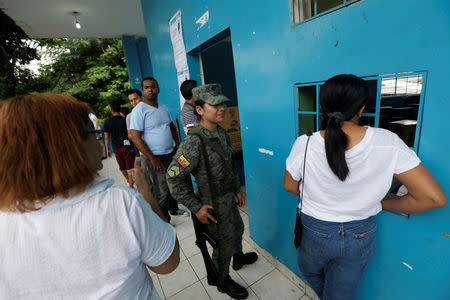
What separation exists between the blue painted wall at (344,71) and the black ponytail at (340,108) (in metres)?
0.33

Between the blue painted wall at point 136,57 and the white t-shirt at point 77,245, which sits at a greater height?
the blue painted wall at point 136,57

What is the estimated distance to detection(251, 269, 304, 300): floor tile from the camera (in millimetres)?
1700

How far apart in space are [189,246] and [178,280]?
47cm

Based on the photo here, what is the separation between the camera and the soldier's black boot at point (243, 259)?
1.98 metres

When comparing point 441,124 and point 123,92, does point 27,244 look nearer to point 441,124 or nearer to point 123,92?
point 441,124

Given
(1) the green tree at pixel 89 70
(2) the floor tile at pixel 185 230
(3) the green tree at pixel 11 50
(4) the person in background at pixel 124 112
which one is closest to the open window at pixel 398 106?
(2) the floor tile at pixel 185 230

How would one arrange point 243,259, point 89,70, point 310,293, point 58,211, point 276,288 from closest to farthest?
1. point 58,211
2. point 310,293
3. point 276,288
4. point 243,259
5. point 89,70

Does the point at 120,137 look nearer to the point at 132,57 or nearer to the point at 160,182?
the point at 160,182

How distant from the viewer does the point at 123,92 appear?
375 inches

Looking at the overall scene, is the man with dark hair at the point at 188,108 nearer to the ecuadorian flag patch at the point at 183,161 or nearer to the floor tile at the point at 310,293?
the ecuadorian flag patch at the point at 183,161

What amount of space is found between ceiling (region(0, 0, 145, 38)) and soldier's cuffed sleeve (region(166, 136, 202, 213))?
4.48 metres

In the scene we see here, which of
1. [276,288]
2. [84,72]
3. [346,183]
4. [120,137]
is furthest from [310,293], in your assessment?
[84,72]

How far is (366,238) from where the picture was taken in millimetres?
985

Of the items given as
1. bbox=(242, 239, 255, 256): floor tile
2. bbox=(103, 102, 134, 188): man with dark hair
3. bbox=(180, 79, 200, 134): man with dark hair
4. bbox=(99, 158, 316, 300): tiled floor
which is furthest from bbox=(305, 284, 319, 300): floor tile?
bbox=(103, 102, 134, 188): man with dark hair
